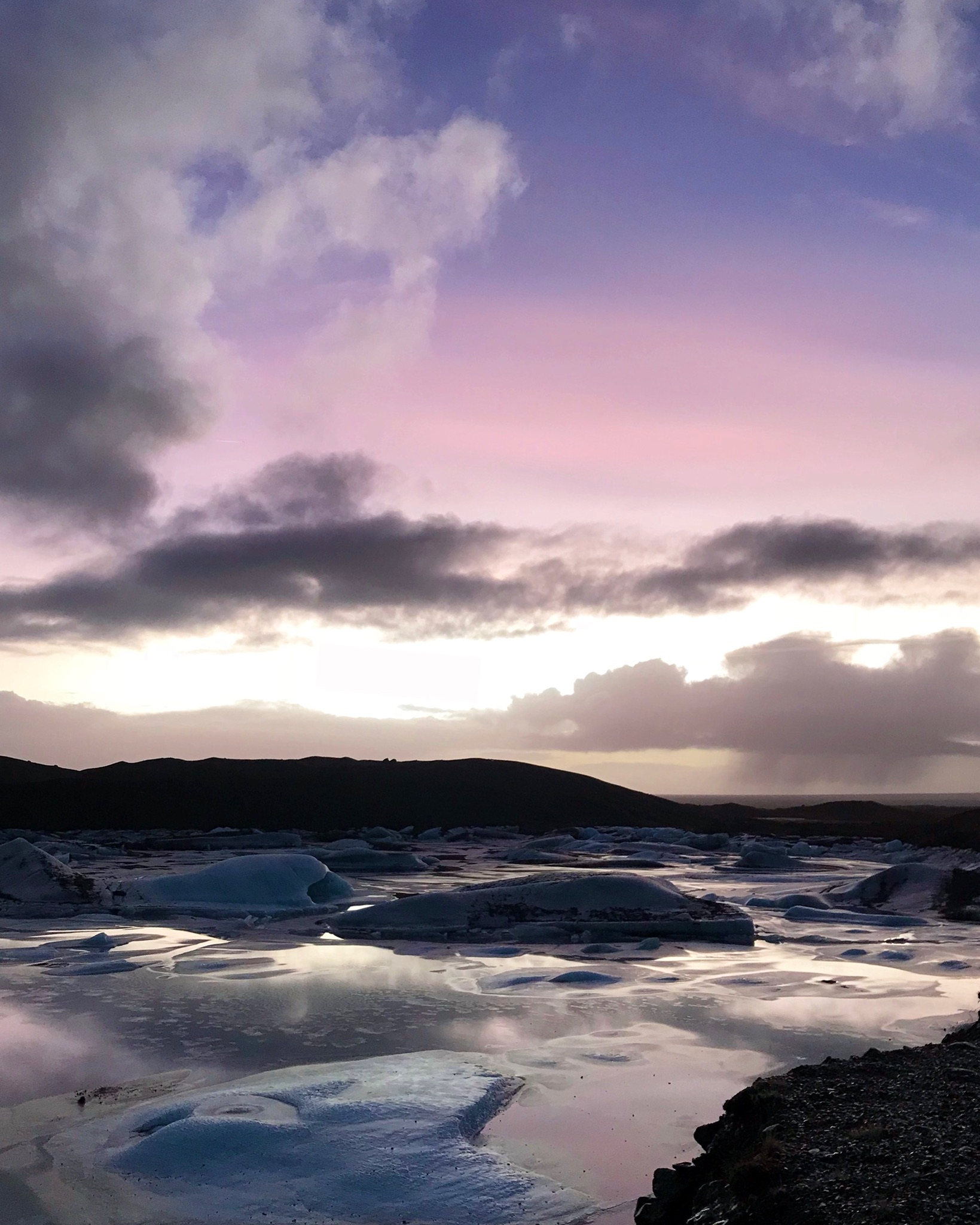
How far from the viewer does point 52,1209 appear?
4586mm

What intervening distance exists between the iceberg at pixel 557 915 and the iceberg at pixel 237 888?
8.66ft

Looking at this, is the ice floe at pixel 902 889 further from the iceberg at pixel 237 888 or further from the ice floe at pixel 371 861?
the ice floe at pixel 371 861

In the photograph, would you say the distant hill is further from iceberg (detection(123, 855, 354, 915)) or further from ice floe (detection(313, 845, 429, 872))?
iceberg (detection(123, 855, 354, 915))

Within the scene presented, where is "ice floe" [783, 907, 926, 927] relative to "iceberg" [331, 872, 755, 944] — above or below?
below

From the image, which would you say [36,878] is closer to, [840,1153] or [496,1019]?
[496,1019]

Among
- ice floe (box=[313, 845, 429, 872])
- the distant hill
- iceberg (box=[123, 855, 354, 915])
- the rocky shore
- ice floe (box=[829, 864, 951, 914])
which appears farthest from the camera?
the distant hill

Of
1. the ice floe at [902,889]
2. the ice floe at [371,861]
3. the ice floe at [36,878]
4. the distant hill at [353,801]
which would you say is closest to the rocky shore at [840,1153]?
the ice floe at [902,889]

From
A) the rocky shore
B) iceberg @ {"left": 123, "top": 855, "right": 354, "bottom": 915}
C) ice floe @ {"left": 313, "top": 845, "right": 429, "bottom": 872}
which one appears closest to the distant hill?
ice floe @ {"left": 313, "top": 845, "right": 429, "bottom": 872}

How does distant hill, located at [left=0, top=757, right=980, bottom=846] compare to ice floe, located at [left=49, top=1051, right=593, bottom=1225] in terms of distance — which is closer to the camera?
ice floe, located at [left=49, top=1051, right=593, bottom=1225]

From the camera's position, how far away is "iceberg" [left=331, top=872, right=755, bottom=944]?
45.2 ft

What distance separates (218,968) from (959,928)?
11.2 meters

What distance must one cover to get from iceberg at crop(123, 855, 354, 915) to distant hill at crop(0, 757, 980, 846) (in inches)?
1459

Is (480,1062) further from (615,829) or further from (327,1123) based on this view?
(615,829)

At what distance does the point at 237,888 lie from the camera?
1730cm
